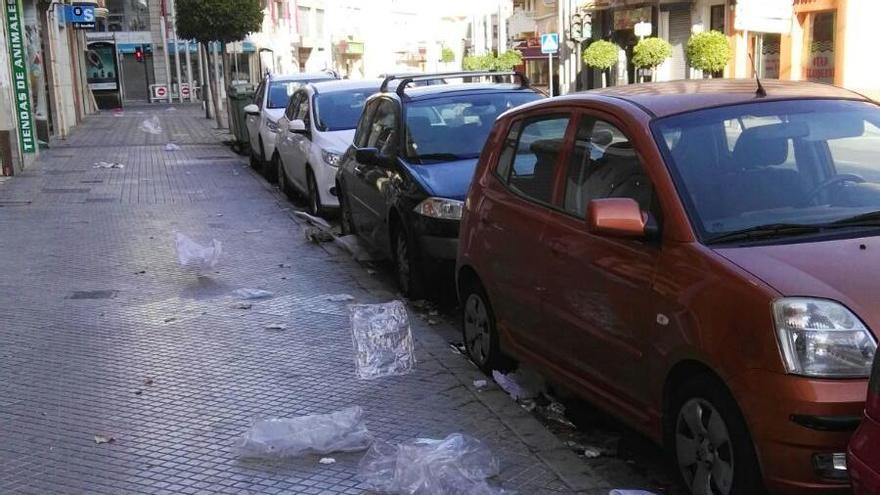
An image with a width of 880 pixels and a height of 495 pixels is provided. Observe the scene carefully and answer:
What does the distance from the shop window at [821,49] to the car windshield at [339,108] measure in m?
19.5

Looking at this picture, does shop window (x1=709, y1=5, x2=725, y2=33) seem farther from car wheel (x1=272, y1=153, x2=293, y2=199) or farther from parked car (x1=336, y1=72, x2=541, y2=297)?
parked car (x1=336, y1=72, x2=541, y2=297)

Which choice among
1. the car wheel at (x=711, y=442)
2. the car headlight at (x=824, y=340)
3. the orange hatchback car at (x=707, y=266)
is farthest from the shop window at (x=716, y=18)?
the car headlight at (x=824, y=340)

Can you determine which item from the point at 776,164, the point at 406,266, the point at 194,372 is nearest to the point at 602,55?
the point at 406,266

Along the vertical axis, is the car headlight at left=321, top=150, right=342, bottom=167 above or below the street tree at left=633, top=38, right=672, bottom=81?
below

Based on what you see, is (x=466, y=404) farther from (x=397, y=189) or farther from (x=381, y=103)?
(x=381, y=103)

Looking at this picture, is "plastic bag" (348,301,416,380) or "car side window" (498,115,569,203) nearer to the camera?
"car side window" (498,115,569,203)

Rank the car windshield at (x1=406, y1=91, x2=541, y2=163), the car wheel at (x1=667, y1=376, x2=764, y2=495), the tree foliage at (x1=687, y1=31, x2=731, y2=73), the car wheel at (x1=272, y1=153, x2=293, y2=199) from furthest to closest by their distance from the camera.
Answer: the tree foliage at (x1=687, y1=31, x2=731, y2=73) → the car wheel at (x1=272, y1=153, x2=293, y2=199) → the car windshield at (x1=406, y1=91, x2=541, y2=163) → the car wheel at (x1=667, y1=376, x2=764, y2=495)

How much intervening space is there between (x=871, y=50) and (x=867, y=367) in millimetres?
26351

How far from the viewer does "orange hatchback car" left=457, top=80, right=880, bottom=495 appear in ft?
10.9

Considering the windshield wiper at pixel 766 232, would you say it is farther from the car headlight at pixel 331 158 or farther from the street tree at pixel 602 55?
the street tree at pixel 602 55

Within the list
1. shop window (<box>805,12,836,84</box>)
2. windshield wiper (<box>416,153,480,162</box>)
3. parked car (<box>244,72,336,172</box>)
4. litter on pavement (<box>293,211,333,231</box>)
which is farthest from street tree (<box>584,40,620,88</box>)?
windshield wiper (<box>416,153,480,162</box>)

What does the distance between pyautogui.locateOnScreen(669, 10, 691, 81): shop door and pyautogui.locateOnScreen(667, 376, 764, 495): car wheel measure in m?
34.3

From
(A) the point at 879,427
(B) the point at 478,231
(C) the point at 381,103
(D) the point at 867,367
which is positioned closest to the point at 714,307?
(D) the point at 867,367

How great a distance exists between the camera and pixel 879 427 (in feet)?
8.70
